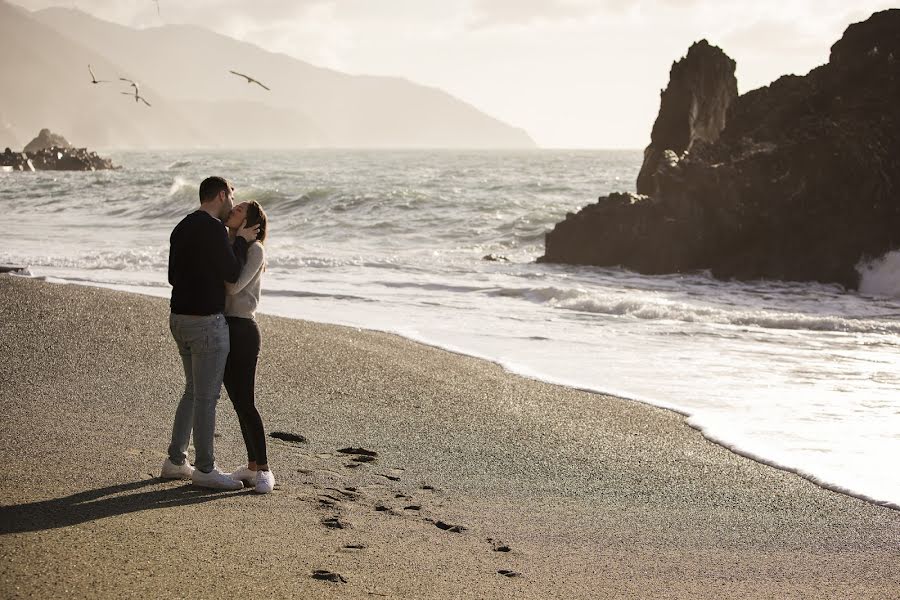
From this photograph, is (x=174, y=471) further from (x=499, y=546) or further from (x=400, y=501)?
(x=499, y=546)

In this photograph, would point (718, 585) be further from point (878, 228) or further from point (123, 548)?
point (878, 228)

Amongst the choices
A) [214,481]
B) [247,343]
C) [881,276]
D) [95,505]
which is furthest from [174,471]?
[881,276]

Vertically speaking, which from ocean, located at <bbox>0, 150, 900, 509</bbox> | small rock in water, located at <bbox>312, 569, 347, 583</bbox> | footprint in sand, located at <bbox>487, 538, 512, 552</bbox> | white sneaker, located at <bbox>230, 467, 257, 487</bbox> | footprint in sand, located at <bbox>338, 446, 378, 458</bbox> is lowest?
footprint in sand, located at <bbox>487, 538, 512, 552</bbox>

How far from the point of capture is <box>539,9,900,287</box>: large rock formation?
1812 centimetres

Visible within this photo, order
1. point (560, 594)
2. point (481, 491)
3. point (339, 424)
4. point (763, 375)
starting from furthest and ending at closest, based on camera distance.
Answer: point (763, 375) → point (339, 424) → point (481, 491) → point (560, 594)

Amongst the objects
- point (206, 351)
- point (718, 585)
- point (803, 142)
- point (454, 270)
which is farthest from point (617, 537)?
point (803, 142)

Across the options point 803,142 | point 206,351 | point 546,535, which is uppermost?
point 803,142

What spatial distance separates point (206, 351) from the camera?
17.1ft

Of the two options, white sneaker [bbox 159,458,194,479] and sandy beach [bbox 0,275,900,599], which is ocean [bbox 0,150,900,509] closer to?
sandy beach [bbox 0,275,900,599]

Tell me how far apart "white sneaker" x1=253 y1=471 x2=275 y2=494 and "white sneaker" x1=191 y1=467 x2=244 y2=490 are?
10 cm

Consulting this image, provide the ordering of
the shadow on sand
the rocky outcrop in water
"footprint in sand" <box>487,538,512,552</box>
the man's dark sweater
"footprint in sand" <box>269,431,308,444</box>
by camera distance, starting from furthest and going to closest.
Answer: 1. the rocky outcrop in water
2. "footprint in sand" <box>269,431,308,444</box>
3. the man's dark sweater
4. "footprint in sand" <box>487,538,512,552</box>
5. the shadow on sand

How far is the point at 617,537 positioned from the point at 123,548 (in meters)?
2.48

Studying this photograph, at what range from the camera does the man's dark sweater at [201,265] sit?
5051 mm

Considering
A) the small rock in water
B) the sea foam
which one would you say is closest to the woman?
the small rock in water
